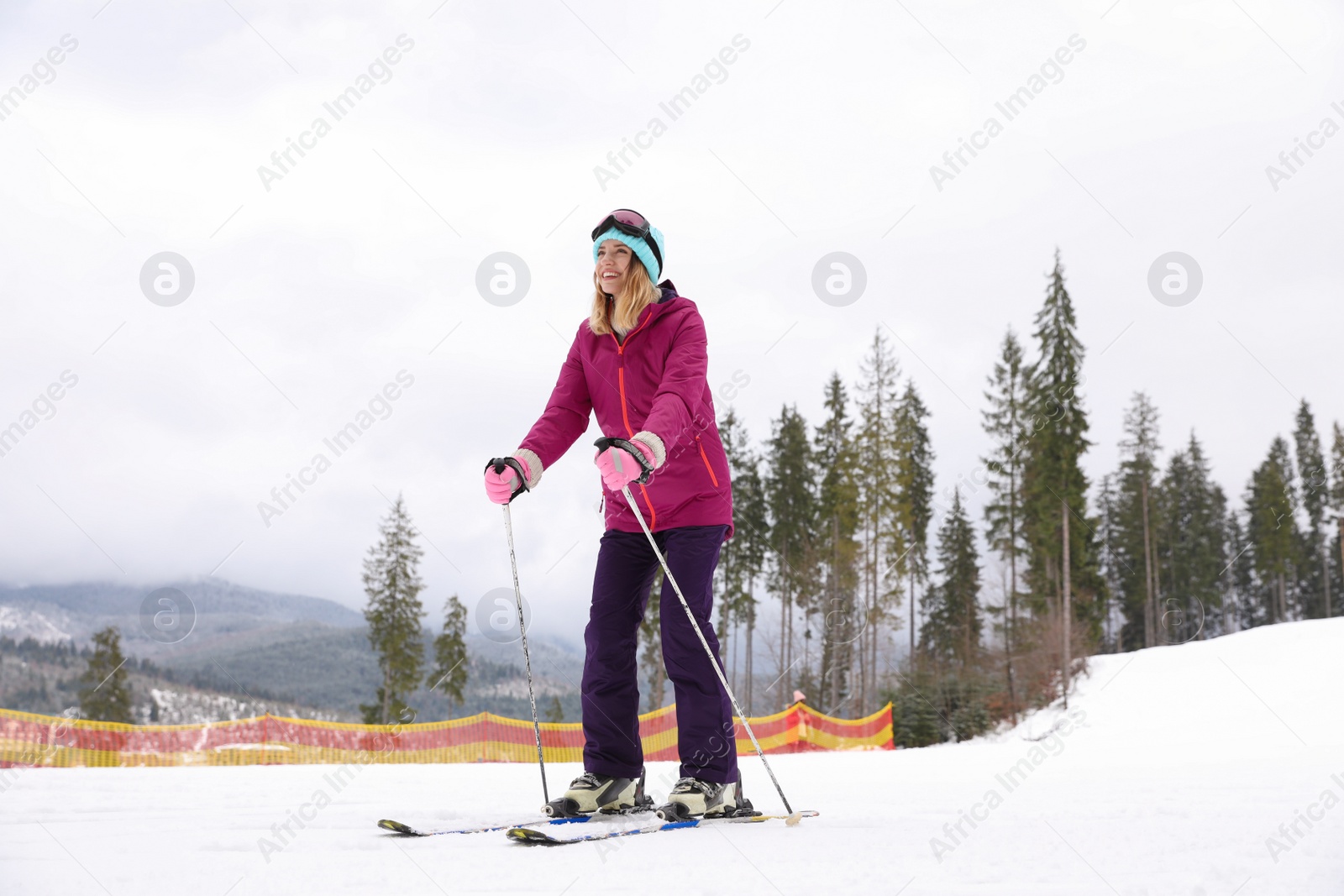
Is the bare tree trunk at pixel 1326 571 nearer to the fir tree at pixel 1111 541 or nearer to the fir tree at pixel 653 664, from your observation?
the fir tree at pixel 1111 541

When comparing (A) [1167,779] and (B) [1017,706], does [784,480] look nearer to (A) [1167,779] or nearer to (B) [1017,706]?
(B) [1017,706]

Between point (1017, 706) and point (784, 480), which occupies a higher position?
point (784, 480)

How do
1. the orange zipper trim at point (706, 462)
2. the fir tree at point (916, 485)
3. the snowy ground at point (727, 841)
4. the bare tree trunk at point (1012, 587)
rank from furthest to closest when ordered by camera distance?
the fir tree at point (916, 485), the bare tree trunk at point (1012, 587), the orange zipper trim at point (706, 462), the snowy ground at point (727, 841)

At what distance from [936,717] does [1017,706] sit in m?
2.84

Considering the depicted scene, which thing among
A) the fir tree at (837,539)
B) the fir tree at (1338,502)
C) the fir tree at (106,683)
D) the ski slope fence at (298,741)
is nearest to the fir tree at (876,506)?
the fir tree at (837,539)

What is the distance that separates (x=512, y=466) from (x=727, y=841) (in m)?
1.52

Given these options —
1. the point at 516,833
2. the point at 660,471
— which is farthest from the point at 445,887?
the point at 660,471

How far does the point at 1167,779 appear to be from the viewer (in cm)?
411

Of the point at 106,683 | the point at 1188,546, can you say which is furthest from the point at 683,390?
the point at 1188,546

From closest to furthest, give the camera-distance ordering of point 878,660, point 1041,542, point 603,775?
1. point 603,775
2. point 1041,542
3. point 878,660

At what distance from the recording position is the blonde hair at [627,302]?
11.0 ft

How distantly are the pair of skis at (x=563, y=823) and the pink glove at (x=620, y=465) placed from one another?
1.00m

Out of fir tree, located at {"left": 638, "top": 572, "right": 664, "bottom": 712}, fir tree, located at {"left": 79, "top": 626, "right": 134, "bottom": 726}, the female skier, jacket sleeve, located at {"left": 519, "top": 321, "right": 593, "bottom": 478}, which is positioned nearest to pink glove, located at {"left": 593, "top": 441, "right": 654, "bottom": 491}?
the female skier

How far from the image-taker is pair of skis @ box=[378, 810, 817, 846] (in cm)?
221
